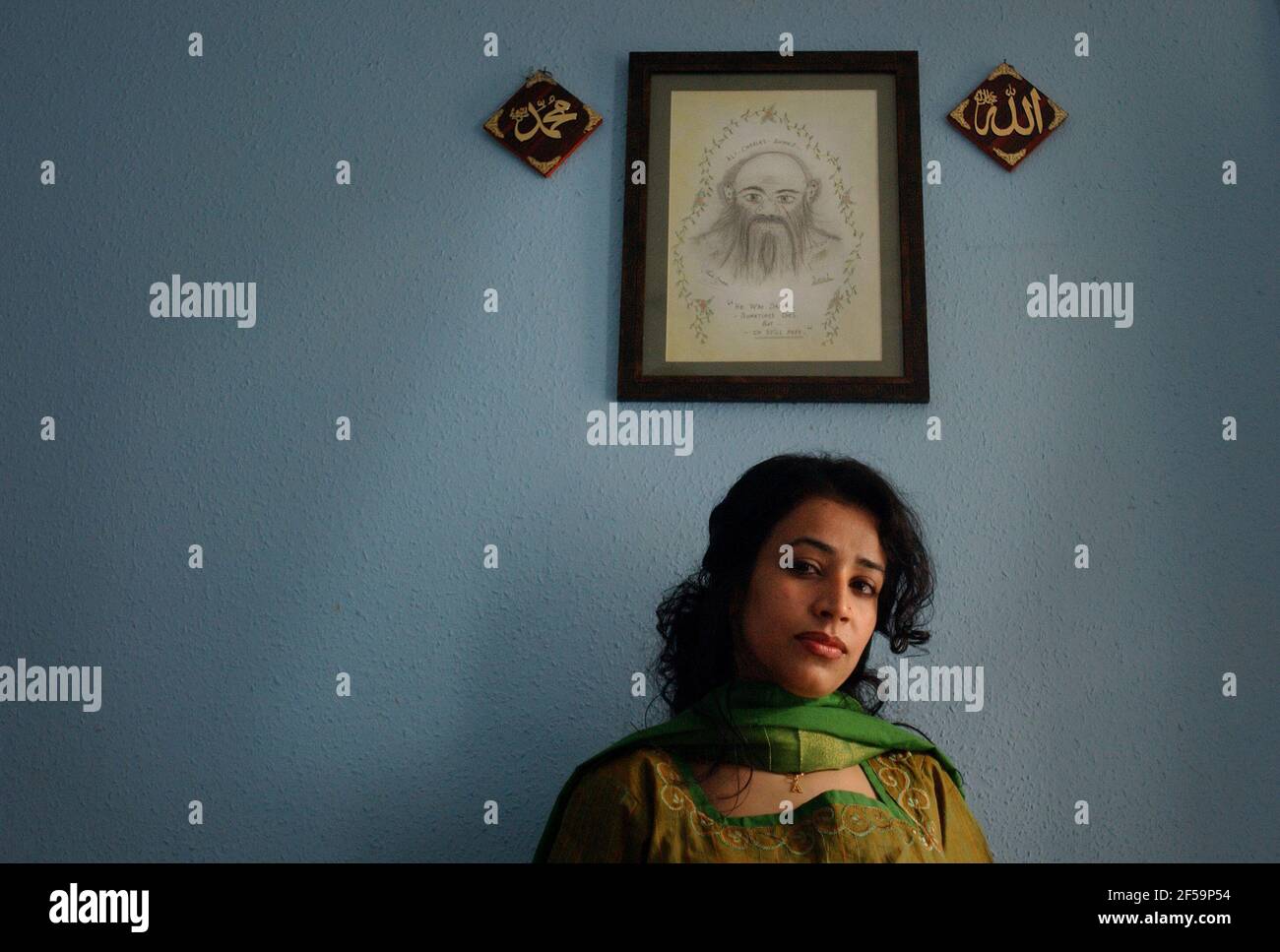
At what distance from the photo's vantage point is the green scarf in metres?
1.16

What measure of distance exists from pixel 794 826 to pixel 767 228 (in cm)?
89

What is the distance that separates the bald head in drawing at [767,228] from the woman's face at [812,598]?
1.58ft

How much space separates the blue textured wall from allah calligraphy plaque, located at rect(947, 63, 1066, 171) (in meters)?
0.02

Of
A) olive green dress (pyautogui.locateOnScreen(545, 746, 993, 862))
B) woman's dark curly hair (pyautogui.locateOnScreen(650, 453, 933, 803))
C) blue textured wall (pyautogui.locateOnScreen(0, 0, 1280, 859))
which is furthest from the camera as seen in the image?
blue textured wall (pyautogui.locateOnScreen(0, 0, 1280, 859))

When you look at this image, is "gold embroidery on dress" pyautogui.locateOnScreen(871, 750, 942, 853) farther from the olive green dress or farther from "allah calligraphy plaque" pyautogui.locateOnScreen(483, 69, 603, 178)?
"allah calligraphy plaque" pyautogui.locateOnScreen(483, 69, 603, 178)

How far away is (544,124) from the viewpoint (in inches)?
61.2

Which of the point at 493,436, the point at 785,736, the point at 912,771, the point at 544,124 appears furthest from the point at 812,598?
the point at 544,124

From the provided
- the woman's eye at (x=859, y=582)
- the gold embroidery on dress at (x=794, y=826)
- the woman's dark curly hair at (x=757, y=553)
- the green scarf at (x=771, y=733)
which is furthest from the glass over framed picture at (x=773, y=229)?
the gold embroidery on dress at (x=794, y=826)

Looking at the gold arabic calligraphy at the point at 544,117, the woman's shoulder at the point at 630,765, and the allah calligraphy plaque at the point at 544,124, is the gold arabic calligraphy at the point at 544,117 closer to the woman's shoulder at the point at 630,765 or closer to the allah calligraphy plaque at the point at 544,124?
the allah calligraphy plaque at the point at 544,124

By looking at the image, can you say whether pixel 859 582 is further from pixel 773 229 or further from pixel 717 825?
pixel 773 229

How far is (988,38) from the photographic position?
5.14ft

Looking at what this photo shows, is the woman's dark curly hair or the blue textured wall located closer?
the woman's dark curly hair

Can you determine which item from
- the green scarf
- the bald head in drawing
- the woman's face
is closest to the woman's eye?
the woman's face
